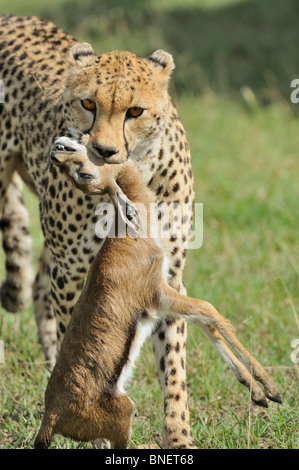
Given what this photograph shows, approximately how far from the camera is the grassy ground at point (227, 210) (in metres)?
3.72

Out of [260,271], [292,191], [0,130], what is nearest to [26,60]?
[0,130]

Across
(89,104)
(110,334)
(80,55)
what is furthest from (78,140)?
(110,334)

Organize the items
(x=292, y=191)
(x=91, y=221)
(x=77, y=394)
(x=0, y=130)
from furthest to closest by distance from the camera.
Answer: (x=292, y=191) → (x=0, y=130) → (x=91, y=221) → (x=77, y=394)

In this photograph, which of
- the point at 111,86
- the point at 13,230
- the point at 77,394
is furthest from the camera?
the point at 13,230

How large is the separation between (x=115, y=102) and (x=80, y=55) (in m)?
0.46

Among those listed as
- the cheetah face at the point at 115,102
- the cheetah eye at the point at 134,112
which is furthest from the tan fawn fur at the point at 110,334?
the cheetah eye at the point at 134,112

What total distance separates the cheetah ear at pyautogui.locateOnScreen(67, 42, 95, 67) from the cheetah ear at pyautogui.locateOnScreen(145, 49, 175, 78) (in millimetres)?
233

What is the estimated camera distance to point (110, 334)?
115 inches

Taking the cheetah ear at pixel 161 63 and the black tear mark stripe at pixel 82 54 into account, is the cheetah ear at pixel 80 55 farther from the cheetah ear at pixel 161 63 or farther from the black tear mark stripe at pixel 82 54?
the cheetah ear at pixel 161 63

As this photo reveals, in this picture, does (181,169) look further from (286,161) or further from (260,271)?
(286,161)

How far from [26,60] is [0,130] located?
1.22ft

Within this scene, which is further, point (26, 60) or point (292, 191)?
point (292, 191)

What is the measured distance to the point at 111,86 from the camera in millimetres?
3088
